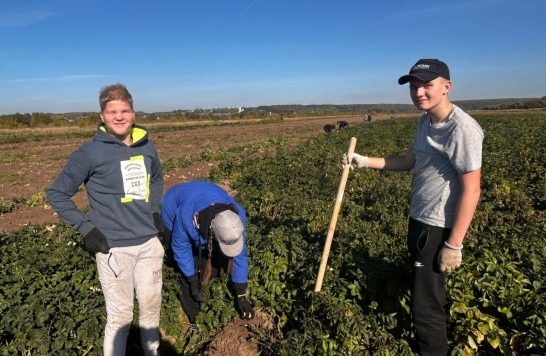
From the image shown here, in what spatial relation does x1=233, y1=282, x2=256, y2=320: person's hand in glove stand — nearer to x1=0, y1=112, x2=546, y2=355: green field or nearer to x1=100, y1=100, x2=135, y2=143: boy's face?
x1=0, y1=112, x2=546, y2=355: green field

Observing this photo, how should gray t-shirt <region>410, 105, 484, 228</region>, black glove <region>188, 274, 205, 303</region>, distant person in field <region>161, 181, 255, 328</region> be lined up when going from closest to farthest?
gray t-shirt <region>410, 105, 484, 228</region> < distant person in field <region>161, 181, 255, 328</region> < black glove <region>188, 274, 205, 303</region>

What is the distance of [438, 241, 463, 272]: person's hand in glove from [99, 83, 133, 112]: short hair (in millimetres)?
2217

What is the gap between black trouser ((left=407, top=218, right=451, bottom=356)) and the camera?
2.53m

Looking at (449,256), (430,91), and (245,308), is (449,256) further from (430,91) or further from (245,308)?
(245,308)

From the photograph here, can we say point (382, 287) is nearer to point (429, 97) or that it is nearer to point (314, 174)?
point (429, 97)

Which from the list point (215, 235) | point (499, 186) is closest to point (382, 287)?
point (215, 235)

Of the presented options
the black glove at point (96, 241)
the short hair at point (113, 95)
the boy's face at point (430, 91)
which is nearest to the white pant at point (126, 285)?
the black glove at point (96, 241)

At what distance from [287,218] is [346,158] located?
9.33 ft

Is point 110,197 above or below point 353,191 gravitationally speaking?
above

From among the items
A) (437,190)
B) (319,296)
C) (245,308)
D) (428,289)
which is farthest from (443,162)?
(245,308)

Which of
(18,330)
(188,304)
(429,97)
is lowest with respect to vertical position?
(188,304)

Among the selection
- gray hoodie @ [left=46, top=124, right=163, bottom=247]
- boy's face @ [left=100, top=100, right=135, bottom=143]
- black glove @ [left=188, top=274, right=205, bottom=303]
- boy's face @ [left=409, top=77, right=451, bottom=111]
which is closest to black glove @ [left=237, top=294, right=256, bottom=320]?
black glove @ [left=188, top=274, right=205, bottom=303]

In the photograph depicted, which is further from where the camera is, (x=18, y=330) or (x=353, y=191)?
(x=353, y=191)

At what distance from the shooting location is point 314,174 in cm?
862
